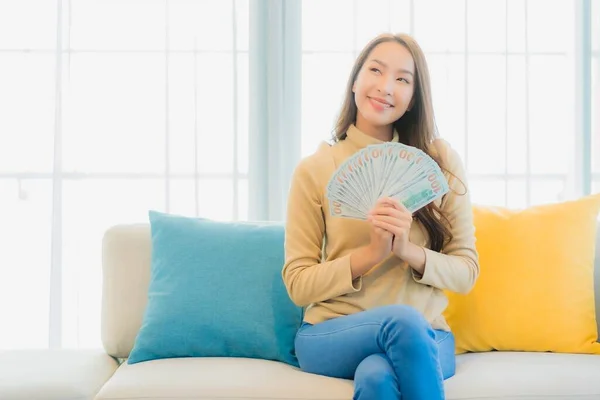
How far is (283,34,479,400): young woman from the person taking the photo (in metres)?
2.23

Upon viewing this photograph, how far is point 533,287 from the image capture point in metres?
2.63

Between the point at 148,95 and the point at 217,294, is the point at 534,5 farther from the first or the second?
the point at 217,294

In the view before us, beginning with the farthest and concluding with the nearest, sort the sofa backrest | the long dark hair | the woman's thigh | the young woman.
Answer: the sofa backrest
the long dark hair
the young woman
the woman's thigh

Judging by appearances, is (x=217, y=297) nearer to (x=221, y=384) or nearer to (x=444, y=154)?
(x=221, y=384)

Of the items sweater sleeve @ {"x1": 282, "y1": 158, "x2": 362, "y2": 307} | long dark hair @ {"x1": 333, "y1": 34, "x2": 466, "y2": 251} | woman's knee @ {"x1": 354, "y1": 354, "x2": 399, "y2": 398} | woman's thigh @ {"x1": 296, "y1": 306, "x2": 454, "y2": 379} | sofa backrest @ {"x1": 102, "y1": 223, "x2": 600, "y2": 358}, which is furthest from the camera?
sofa backrest @ {"x1": 102, "y1": 223, "x2": 600, "y2": 358}

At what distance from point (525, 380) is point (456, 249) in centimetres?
48

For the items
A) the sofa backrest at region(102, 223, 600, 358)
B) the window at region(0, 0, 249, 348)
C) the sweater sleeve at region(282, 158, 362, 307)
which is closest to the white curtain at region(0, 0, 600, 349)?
the window at region(0, 0, 249, 348)

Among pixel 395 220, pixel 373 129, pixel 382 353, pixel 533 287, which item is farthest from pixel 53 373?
pixel 533 287

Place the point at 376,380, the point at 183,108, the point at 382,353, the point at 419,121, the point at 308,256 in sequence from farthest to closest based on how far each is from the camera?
the point at 183,108 < the point at 419,121 < the point at 308,256 < the point at 382,353 < the point at 376,380

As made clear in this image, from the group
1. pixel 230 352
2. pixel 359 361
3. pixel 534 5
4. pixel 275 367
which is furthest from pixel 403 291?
pixel 534 5

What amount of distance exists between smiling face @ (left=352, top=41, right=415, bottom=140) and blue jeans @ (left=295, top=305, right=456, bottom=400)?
679mm

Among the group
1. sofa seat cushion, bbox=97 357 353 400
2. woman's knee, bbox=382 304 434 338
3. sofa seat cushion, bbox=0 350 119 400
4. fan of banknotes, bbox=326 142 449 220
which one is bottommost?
sofa seat cushion, bbox=0 350 119 400

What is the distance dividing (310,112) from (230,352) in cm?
127

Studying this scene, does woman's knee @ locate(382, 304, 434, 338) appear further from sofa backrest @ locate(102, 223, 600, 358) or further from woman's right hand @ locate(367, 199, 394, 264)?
sofa backrest @ locate(102, 223, 600, 358)
